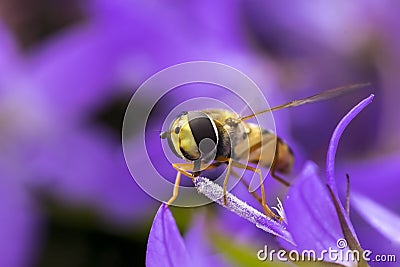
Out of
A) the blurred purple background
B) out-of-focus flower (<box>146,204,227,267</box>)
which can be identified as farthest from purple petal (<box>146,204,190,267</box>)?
the blurred purple background

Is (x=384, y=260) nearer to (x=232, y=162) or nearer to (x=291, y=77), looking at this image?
(x=232, y=162)

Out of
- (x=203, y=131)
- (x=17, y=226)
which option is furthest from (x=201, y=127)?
(x=17, y=226)

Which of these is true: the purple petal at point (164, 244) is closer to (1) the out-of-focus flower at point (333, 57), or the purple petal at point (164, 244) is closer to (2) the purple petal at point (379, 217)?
(2) the purple petal at point (379, 217)

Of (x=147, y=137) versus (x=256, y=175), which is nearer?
(x=256, y=175)

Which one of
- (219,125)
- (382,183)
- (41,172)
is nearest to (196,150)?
(219,125)

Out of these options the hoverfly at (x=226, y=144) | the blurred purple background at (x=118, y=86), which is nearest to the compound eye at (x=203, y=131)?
the hoverfly at (x=226, y=144)

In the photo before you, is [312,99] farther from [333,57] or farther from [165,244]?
[333,57]

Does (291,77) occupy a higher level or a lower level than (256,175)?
higher
